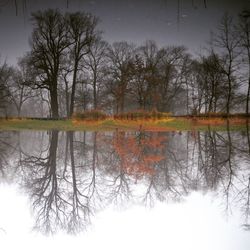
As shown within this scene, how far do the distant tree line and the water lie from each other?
8.92 meters

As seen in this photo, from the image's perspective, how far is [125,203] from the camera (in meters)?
2.36

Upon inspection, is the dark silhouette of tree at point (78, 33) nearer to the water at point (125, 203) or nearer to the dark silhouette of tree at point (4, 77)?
the dark silhouette of tree at point (4, 77)

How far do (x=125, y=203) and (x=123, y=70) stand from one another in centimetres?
1251

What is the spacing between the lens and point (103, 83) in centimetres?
1501

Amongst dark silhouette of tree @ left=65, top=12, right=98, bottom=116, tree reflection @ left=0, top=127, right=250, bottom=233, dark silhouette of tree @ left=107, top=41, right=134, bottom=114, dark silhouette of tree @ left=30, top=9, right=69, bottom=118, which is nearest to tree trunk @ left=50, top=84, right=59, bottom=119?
dark silhouette of tree @ left=30, top=9, right=69, bottom=118

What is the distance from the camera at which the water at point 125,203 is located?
5.96ft

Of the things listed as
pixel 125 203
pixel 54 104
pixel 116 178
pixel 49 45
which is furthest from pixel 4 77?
pixel 125 203

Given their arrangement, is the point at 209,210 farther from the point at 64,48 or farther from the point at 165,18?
the point at 165,18

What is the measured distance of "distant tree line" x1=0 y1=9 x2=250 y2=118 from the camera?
12781 mm

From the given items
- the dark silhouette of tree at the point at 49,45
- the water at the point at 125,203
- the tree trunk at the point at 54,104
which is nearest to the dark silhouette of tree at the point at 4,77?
the dark silhouette of tree at the point at 49,45

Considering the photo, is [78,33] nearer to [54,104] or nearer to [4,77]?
[54,104]

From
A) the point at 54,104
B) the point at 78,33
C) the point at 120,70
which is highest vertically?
the point at 78,33

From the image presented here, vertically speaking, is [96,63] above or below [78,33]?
below

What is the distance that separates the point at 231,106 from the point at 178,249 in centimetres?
1238
